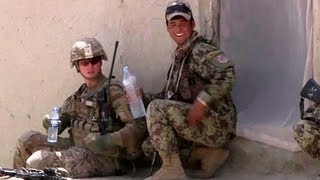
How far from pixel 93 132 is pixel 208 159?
2.96 ft

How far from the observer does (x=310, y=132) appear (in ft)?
20.5

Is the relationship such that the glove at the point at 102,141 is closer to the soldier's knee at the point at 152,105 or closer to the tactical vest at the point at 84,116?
the tactical vest at the point at 84,116

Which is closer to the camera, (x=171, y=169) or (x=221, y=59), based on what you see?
(x=221, y=59)

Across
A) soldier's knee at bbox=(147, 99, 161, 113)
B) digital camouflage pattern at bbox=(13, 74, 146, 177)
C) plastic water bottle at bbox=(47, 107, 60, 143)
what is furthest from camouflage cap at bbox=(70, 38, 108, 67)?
soldier's knee at bbox=(147, 99, 161, 113)

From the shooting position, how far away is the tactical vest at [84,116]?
699 cm

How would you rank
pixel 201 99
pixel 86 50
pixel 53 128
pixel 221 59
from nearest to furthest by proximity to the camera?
pixel 201 99
pixel 221 59
pixel 86 50
pixel 53 128

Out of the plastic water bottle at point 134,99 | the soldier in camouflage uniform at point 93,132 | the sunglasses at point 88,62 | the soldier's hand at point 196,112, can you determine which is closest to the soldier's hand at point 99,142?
the soldier in camouflage uniform at point 93,132

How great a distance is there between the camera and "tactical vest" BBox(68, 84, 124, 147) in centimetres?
699

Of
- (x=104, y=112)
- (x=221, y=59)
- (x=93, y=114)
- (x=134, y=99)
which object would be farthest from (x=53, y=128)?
(x=221, y=59)

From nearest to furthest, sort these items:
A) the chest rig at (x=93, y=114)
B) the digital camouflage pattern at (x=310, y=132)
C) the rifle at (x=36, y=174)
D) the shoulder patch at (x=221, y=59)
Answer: the rifle at (x=36, y=174) → the digital camouflage pattern at (x=310, y=132) → the shoulder patch at (x=221, y=59) → the chest rig at (x=93, y=114)

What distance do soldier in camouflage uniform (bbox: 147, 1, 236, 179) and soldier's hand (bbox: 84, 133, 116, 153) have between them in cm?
41

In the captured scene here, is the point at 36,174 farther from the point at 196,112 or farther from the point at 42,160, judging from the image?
the point at 196,112

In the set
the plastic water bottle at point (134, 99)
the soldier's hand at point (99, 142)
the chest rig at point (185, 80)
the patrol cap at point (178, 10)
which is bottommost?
the soldier's hand at point (99, 142)

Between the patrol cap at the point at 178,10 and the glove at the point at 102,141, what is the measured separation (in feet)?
3.17
